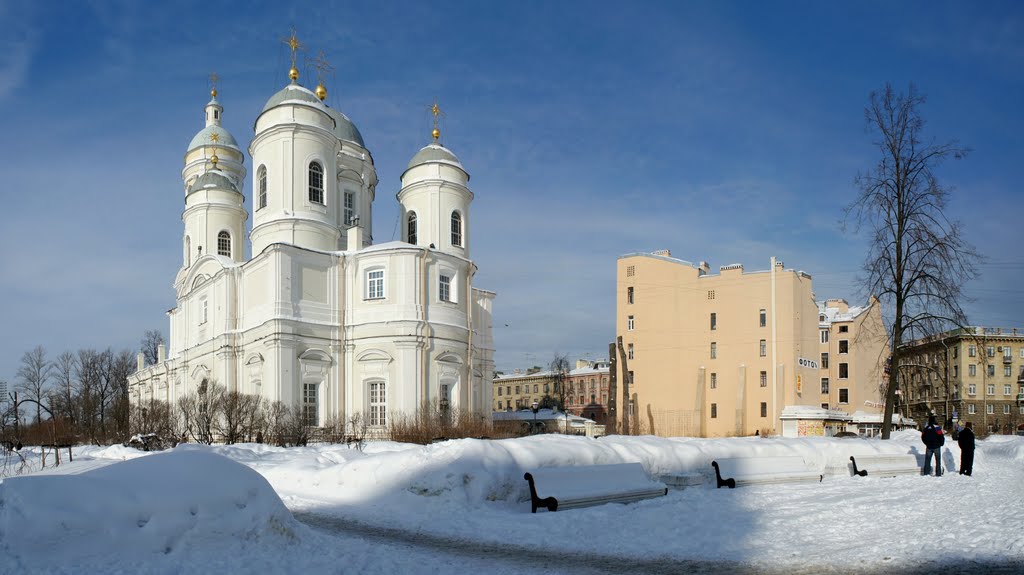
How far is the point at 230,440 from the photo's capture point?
30469 millimetres

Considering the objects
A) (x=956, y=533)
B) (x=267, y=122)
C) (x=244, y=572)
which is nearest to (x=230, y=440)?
(x=267, y=122)

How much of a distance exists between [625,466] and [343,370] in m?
27.1

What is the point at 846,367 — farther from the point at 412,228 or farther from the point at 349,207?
the point at 349,207

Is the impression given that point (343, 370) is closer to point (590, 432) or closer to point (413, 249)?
point (413, 249)

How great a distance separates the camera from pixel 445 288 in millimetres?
41344

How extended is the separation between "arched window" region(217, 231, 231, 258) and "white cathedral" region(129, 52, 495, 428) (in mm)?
3803

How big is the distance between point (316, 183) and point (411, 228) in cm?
611

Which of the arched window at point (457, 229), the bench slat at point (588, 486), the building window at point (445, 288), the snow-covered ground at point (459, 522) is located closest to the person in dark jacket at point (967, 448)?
the snow-covered ground at point (459, 522)

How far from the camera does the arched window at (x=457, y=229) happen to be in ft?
149

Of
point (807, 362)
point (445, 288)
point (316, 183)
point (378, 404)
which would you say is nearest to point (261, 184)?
point (316, 183)

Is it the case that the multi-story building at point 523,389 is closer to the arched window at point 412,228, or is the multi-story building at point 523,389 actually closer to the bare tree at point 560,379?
the bare tree at point 560,379

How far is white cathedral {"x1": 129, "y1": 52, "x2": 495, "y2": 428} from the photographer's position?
38250 mm

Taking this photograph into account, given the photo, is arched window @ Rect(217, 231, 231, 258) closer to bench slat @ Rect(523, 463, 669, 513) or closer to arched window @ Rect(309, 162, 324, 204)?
arched window @ Rect(309, 162, 324, 204)

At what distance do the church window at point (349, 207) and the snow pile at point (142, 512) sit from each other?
38.1m
